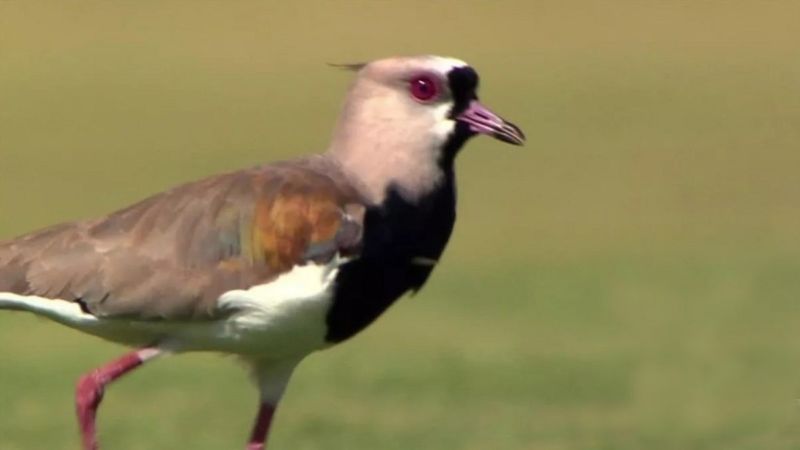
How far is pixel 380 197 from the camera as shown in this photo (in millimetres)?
9078

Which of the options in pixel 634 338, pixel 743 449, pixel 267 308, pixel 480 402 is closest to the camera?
pixel 267 308

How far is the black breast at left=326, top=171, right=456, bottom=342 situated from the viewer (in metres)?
8.90

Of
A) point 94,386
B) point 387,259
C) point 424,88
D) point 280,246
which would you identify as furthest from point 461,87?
point 94,386

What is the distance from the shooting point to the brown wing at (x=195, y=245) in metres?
8.94

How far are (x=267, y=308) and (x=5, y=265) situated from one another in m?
1.04

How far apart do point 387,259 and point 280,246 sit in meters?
0.37

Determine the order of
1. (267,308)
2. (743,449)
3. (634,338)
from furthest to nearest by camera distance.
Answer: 1. (634,338)
2. (743,449)
3. (267,308)

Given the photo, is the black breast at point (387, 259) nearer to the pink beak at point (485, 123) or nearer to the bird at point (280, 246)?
the bird at point (280, 246)

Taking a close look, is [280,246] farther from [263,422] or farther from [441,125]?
[263,422]

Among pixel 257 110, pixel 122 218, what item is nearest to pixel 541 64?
pixel 257 110

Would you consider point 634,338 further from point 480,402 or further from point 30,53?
point 30,53

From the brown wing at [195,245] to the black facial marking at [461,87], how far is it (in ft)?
1.62

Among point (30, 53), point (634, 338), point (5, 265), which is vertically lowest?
point (30, 53)

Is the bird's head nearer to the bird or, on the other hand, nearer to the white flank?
the bird
